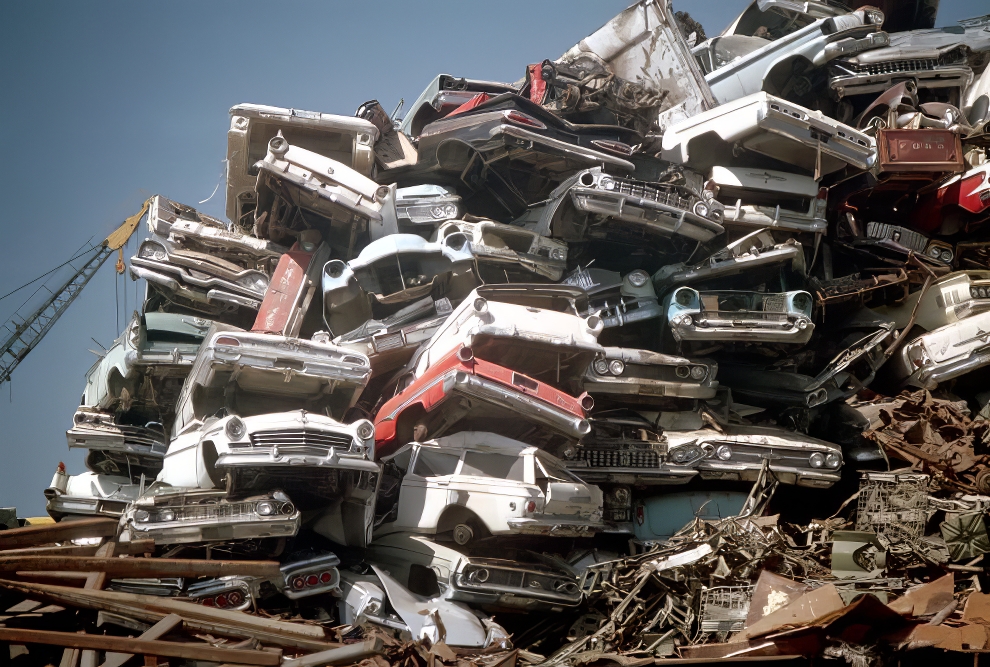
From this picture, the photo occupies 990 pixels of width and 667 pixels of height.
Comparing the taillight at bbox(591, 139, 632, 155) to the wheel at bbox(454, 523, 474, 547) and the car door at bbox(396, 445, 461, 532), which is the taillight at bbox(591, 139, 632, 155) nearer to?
the car door at bbox(396, 445, 461, 532)

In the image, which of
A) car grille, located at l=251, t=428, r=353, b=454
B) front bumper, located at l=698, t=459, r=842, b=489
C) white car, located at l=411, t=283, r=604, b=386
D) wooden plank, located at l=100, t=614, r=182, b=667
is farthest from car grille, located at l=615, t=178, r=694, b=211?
wooden plank, located at l=100, t=614, r=182, b=667

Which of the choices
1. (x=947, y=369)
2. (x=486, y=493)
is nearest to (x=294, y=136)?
(x=486, y=493)

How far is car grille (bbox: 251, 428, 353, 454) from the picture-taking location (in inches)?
393

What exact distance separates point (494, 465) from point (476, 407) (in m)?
0.81

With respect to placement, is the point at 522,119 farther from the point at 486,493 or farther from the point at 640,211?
the point at 486,493

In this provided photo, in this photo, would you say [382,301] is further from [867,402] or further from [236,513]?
[867,402]

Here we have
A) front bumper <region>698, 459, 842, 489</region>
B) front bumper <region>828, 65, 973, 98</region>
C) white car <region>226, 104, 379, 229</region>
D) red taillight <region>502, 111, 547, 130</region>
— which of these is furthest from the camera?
front bumper <region>828, 65, 973, 98</region>

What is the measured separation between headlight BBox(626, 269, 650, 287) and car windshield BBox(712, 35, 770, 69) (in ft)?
24.8

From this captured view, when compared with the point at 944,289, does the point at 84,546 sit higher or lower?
lower

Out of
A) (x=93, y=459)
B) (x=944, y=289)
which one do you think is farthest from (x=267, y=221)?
(x=944, y=289)

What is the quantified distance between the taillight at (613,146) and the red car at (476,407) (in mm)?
5767

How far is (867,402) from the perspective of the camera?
14047 millimetres

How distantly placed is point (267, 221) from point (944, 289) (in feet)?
37.6

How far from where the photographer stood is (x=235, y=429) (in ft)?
32.7
